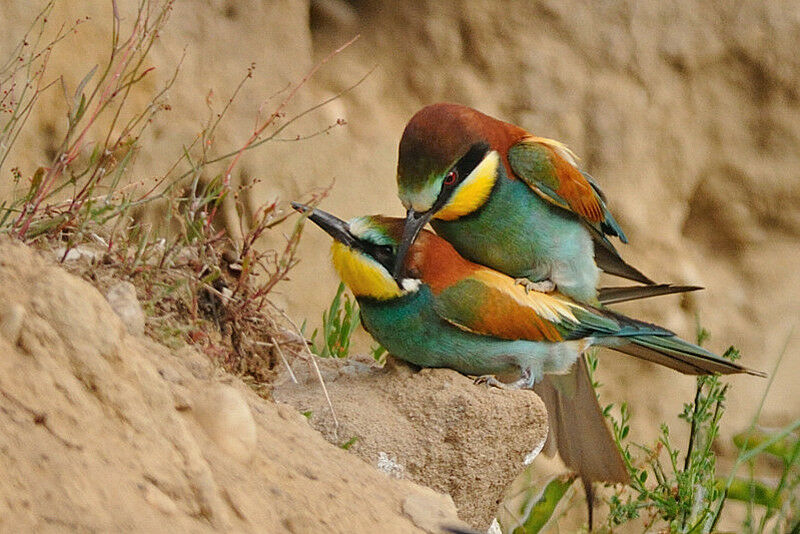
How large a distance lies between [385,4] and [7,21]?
5.25ft

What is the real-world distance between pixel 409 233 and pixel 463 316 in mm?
259

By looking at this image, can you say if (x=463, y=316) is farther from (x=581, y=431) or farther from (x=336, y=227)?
(x=581, y=431)

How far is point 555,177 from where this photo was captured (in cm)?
340

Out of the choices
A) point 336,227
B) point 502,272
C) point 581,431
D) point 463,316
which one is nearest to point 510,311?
point 463,316

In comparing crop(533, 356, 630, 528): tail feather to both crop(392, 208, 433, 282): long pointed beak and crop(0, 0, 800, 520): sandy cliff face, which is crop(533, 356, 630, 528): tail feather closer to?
crop(392, 208, 433, 282): long pointed beak

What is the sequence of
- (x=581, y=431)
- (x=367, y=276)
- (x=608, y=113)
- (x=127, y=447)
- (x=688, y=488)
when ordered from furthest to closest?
(x=608, y=113), (x=581, y=431), (x=688, y=488), (x=367, y=276), (x=127, y=447)

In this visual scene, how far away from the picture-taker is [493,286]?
3090 mm

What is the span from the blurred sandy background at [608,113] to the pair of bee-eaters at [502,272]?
4.95 ft

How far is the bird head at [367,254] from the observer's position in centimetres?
293

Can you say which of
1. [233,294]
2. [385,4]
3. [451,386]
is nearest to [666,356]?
[451,386]

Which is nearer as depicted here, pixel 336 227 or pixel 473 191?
pixel 336 227

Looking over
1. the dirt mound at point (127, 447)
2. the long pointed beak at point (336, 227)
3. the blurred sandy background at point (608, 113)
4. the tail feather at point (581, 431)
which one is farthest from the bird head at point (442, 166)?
the blurred sandy background at point (608, 113)

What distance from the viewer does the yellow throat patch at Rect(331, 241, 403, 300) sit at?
292 cm

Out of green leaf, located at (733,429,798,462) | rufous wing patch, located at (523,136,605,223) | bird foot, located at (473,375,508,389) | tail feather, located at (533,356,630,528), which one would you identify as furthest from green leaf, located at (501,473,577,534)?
bird foot, located at (473,375,508,389)
